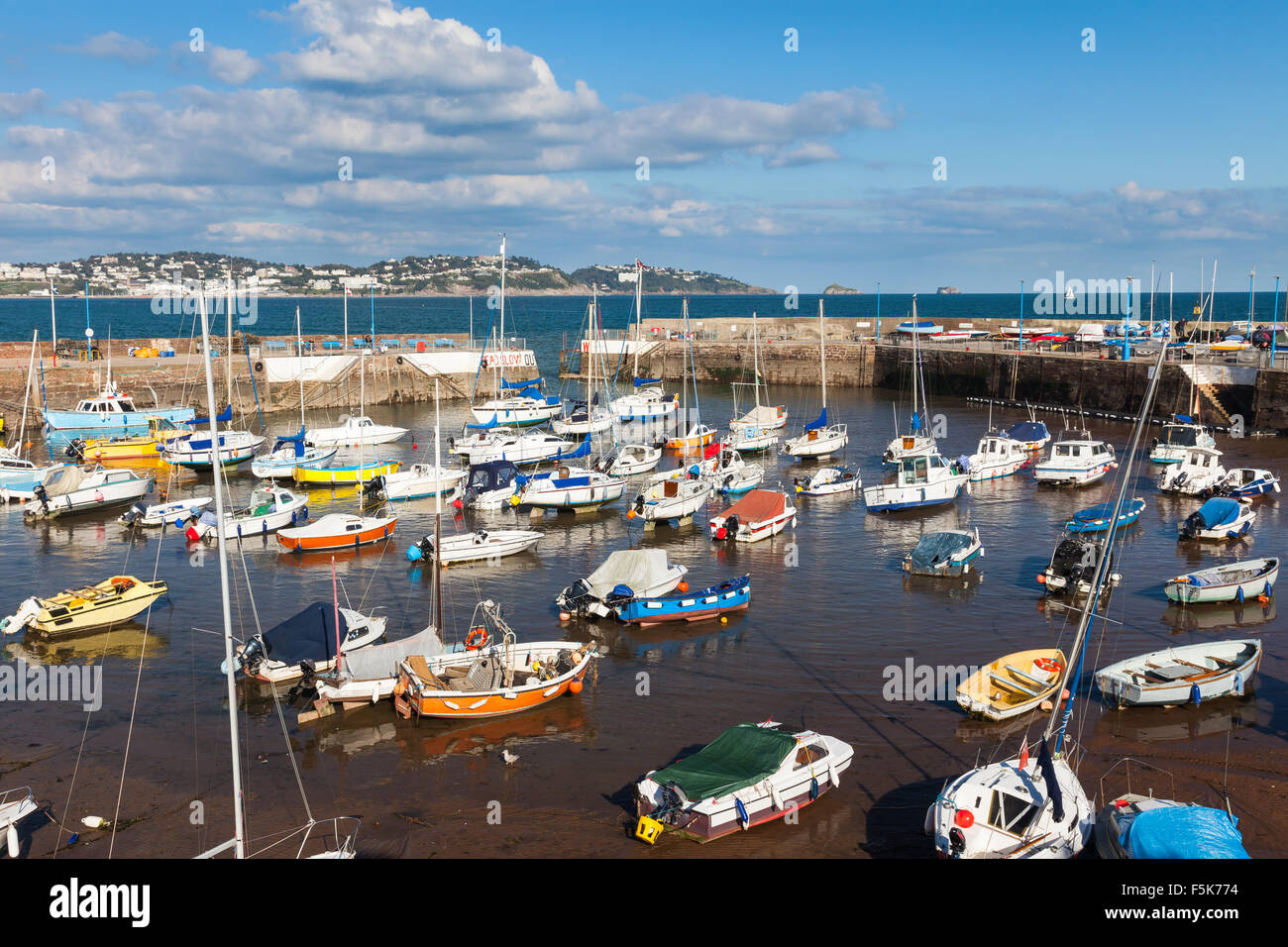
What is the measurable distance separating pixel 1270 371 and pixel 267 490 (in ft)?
158

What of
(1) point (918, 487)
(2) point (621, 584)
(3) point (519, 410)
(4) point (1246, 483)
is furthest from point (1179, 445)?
(3) point (519, 410)

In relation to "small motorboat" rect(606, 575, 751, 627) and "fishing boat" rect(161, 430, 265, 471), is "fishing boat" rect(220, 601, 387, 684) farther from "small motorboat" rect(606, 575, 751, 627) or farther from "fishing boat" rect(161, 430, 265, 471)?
"fishing boat" rect(161, 430, 265, 471)

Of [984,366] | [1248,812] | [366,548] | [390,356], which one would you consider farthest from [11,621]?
[984,366]

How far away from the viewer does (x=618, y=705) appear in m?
20.4

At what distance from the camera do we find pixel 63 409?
5756 cm

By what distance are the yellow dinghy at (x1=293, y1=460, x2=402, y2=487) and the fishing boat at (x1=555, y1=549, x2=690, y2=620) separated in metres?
17.9

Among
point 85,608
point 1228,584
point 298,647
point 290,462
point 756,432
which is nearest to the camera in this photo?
point 298,647

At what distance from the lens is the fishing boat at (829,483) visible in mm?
40406

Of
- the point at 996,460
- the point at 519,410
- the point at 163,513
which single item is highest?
the point at 519,410

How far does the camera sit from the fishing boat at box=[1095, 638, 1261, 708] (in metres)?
19.5

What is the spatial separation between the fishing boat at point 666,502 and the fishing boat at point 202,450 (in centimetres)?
1995

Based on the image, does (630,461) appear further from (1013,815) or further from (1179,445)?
(1013,815)

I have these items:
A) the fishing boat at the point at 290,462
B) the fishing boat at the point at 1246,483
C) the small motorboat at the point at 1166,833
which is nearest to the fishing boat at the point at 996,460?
the fishing boat at the point at 1246,483

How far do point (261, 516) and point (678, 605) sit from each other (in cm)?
1667
